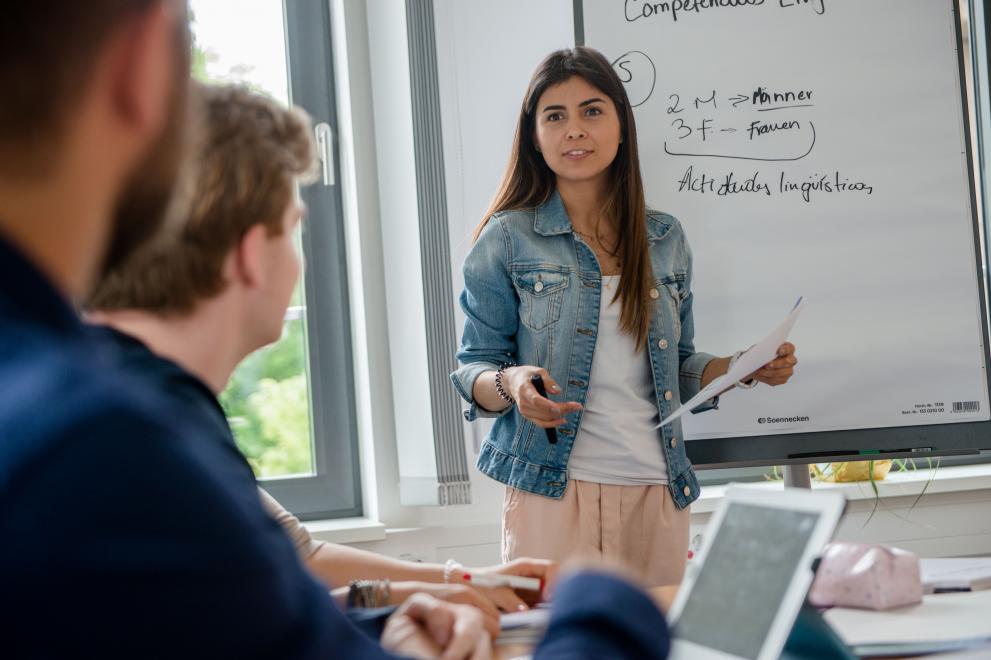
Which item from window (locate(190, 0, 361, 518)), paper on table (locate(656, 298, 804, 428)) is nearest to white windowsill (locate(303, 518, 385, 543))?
window (locate(190, 0, 361, 518))

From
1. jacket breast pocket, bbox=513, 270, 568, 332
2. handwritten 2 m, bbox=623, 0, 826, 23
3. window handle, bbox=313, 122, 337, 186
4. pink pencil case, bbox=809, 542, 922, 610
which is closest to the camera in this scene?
pink pencil case, bbox=809, 542, 922, 610

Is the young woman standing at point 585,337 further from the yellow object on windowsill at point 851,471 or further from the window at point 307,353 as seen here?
the yellow object on windowsill at point 851,471

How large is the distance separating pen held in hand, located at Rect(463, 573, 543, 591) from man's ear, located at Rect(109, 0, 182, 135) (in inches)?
37.7

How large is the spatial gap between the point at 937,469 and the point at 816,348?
886 mm

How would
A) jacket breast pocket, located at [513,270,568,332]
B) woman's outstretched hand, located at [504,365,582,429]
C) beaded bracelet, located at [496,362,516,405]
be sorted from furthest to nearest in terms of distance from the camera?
jacket breast pocket, located at [513,270,568,332] < beaded bracelet, located at [496,362,516,405] < woman's outstretched hand, located at [504,365,582,429]

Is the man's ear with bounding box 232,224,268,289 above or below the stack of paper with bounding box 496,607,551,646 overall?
above

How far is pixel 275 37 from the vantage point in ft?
9.23

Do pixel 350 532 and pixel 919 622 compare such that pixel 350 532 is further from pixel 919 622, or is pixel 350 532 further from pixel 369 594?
pixel 919 622

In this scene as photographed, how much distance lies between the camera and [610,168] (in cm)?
214

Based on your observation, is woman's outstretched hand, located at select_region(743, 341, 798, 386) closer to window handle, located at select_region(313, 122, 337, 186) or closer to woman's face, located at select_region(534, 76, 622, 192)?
woman's face, located at select_region(534, 76, 622, 192)

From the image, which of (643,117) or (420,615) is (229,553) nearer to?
(420,615)

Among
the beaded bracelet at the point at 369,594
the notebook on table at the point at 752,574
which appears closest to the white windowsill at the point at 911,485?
the beaded bracelet at the point at 369,594

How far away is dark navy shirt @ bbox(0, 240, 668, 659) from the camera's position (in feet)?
1.16

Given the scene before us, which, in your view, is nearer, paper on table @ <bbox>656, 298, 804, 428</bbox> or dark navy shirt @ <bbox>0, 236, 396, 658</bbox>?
dark navy shirt @ <bbox>0, 236, 396, 658</bbox>
